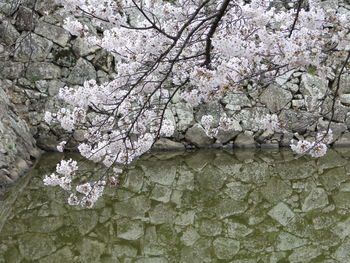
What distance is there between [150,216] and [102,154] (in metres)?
1.19

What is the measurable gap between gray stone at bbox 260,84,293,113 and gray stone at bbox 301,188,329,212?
2.31m

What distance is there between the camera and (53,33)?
6.91m

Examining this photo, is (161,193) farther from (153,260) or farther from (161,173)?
(153,260)

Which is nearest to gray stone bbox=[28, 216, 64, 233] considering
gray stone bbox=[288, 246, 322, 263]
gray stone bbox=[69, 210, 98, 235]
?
gray stone bbox=[69, 210, 98, 235]

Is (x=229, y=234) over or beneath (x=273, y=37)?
beneath

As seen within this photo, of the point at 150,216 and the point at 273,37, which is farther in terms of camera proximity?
the point at 150,216

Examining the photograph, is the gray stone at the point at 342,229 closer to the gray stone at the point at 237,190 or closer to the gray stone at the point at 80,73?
the gray stone at the point at 237,190

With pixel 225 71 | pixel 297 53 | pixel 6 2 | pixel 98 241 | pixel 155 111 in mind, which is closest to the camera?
pixel 297 53

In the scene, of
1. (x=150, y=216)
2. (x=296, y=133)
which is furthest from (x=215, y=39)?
(x=296, y=133)

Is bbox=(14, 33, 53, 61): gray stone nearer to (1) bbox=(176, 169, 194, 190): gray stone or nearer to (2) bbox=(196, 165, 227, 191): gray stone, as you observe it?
(1) bbox=(176, 169, 194, 190): gray stone

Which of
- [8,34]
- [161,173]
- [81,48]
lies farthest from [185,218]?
[8,34]

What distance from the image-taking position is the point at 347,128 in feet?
22.8

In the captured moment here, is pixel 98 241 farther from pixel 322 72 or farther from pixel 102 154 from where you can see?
pixel 322 72

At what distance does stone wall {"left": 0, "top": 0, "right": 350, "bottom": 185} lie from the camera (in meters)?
6.76
